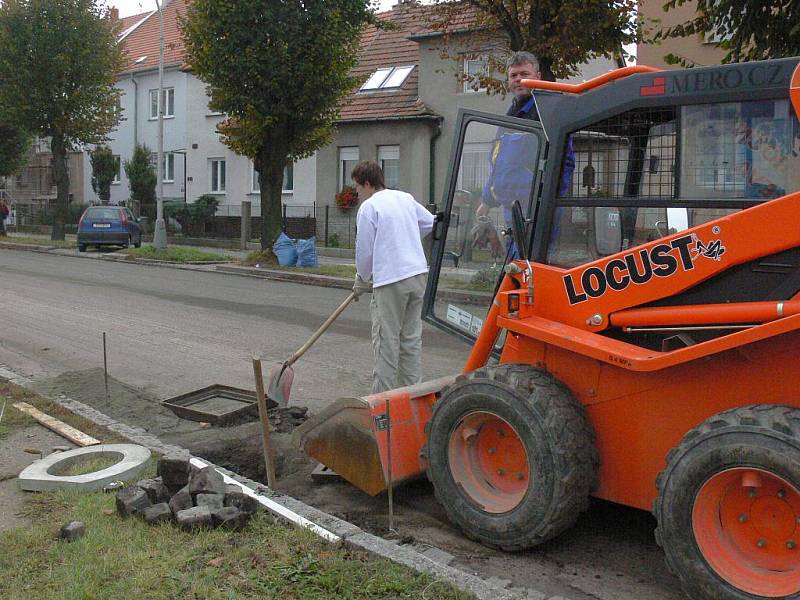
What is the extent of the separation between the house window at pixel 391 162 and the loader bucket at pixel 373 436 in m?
23.5

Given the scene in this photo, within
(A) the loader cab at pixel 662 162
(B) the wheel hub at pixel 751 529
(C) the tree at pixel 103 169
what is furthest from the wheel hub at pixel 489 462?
(C) the tree at pixel 103 169

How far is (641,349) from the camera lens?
4.01 m

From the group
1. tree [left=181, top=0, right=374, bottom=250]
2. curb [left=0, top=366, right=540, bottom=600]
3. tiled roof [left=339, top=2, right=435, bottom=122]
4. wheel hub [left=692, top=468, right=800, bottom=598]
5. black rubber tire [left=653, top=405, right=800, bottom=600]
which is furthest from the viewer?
A: tiled roof [left=339, top=2, right=435, bottom=122]

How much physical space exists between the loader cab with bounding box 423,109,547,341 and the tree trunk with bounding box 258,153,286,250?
17.2m

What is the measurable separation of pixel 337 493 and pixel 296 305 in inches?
364

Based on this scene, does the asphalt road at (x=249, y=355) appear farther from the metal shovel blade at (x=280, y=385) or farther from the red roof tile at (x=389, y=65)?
the red roof tile at (x=389, y=65)

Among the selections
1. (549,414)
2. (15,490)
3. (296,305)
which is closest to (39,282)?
(296,305)

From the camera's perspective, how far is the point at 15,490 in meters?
5.16

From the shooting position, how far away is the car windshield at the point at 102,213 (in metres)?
28.5

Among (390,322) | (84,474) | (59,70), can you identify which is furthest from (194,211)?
(84,474)

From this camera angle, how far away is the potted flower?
29172mm

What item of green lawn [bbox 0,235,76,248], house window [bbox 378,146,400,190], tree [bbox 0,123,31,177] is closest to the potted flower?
house window [bbox 378,146,400,190]

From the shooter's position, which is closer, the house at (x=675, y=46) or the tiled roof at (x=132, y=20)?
the house at (x=675, y=46)

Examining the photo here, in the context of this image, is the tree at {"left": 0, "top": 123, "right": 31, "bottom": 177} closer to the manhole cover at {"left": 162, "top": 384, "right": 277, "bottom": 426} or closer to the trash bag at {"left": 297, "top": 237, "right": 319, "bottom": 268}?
the trash bag at {"left": 297, "top": 237, "right": 319, "bottom": 268}
